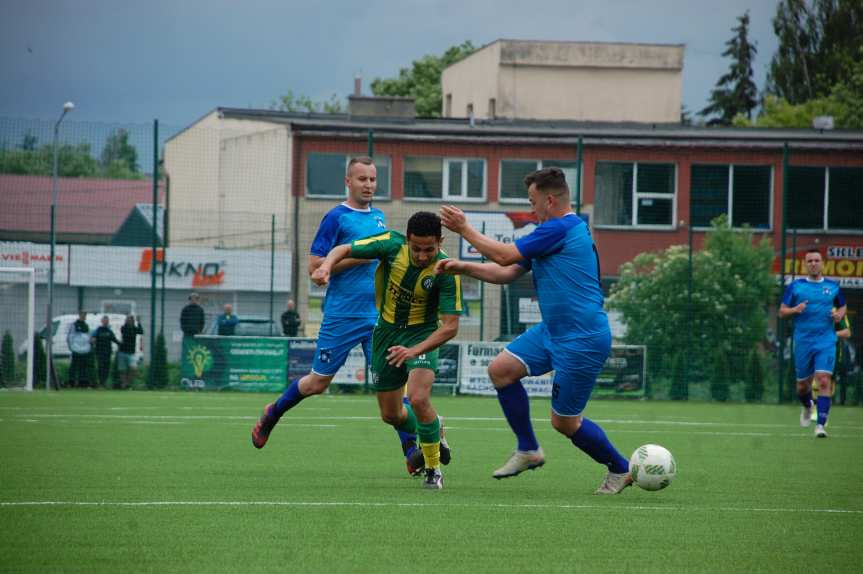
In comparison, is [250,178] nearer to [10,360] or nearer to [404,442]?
[10,360]

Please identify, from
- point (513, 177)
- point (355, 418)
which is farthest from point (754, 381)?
point (513, 177)

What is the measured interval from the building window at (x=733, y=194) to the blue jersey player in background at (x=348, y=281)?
25.1 meters

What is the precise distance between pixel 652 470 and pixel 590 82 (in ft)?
132

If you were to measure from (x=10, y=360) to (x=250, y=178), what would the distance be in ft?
35.5

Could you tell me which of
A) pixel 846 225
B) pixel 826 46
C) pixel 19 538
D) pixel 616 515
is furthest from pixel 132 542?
pixel 826 46

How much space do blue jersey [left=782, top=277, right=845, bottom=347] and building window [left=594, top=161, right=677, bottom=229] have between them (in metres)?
18.3

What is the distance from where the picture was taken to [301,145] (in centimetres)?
3381

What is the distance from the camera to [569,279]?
803 centimetres

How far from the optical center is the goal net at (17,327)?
2148 centimetres

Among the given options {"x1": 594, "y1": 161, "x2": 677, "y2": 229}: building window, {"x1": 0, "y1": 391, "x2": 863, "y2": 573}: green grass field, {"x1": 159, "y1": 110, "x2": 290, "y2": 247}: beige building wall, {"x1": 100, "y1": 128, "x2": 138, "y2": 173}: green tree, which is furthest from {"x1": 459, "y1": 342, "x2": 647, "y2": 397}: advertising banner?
{"x1": 594, "y1": 161, "x2": 677, "y2": 229}: building window

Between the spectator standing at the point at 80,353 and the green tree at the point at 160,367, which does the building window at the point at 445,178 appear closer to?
the green tree at the point at 160,367

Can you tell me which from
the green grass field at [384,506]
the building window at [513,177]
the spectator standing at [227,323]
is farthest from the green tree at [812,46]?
the green grass field at [384,506]

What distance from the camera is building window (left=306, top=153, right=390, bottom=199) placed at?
3444 centimetres

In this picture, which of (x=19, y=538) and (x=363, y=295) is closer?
(x=19, y=538)
